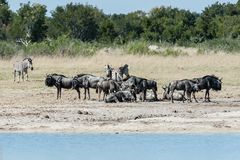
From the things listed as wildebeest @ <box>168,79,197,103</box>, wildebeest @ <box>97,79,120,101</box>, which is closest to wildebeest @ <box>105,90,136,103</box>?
wildebeest @ <box>97,79,120,101</box>

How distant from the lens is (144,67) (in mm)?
36875

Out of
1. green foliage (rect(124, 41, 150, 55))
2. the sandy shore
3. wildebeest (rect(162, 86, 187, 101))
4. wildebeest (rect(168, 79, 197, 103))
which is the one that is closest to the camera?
the sandy shore

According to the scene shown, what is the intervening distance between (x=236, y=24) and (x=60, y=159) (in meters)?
51.1

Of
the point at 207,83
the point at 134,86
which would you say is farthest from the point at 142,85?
the point at 207,83

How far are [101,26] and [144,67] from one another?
32898 mm

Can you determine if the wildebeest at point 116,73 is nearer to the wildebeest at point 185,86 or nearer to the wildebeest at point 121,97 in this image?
the wildebeest at point 121,97

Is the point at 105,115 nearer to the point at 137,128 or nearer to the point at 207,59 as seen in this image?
the point at 137,128

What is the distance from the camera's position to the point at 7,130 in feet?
64.4

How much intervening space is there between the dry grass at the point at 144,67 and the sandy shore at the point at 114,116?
16.6ft

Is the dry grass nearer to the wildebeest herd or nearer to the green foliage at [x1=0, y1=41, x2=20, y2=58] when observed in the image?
the green foliage at [x1=0, y1=41, x2=20, y2=58]

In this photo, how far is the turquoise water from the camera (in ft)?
51.8

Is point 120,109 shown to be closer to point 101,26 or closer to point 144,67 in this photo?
point 144,67

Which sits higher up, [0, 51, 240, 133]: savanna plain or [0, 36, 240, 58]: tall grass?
[0, 36, 240, 58]: tall grass

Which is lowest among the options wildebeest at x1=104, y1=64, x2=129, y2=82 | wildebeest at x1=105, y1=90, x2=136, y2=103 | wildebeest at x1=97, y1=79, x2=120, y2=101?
wildebeest at x1=105, y1=90, x2=136, y2=103
